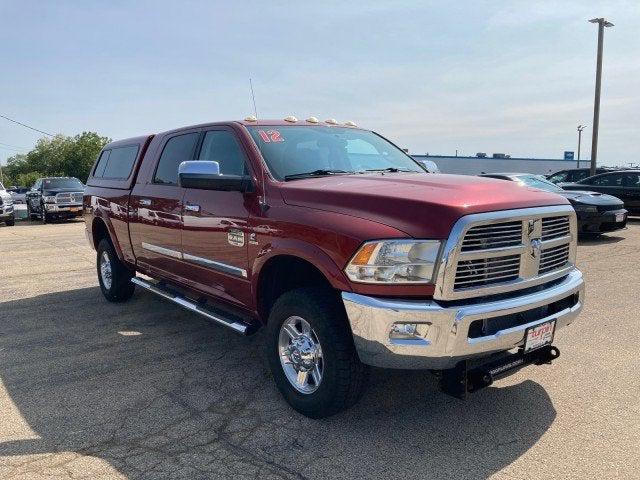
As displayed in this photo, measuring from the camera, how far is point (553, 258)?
3477mm

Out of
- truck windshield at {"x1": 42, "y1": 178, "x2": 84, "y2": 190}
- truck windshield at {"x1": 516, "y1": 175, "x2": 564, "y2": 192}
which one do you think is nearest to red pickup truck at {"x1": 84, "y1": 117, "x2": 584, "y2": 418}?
truck windshield at {"x1": 516, "y1": 175, "x2": 564, "y2": 192}

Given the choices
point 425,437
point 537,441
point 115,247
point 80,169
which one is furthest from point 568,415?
point 80,169

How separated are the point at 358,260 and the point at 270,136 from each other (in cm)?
170

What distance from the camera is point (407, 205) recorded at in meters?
3.03

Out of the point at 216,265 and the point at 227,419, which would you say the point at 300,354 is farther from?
the point at 216,265

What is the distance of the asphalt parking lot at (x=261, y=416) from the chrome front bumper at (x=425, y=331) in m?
0.57

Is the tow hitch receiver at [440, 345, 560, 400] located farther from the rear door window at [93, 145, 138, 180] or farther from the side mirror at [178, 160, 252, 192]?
the rear door window at [93, 145, 138, 180]

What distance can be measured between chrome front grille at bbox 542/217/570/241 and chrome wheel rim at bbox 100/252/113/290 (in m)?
5.24

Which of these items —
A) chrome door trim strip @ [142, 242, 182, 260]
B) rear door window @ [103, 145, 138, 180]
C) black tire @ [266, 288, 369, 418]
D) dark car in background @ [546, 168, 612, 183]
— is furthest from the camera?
dark car in background @ [546, 168, 612, 183]

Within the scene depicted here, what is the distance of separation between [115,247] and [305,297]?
12.7 feet

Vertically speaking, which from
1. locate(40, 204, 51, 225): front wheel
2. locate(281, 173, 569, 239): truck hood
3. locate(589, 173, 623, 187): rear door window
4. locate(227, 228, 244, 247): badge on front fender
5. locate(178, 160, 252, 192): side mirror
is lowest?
locate(40, 204, 51, 225): front wheel

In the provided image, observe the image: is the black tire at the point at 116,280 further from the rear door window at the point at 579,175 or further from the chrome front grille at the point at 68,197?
the rear door window at the point at 579,175

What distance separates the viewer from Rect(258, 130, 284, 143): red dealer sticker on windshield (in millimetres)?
4250

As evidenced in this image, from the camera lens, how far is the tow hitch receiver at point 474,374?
9.96 feet
